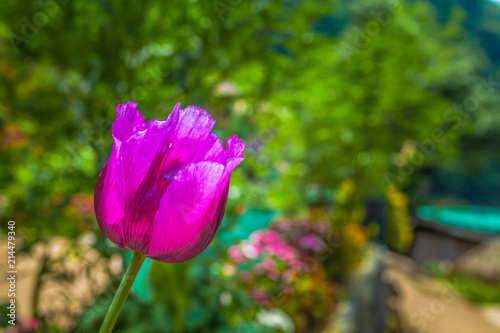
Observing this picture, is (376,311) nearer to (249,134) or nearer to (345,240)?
(345,240)

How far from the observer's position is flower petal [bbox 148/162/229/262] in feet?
1.00

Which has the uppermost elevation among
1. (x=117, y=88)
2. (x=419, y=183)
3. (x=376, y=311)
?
(x=117, y=88)

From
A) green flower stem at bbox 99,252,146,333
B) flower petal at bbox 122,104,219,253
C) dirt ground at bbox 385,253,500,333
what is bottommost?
dirt ground at bbox 385,253,500,333

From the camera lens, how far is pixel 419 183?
17828 mm

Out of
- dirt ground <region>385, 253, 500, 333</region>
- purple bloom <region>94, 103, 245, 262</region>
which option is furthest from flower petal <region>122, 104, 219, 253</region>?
dirt ground <region>385, 253, 500, 333</region>

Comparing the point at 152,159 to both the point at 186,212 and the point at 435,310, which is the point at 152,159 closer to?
the point at 186,212

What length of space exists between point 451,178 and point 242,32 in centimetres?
2851

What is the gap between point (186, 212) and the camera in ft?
1.02

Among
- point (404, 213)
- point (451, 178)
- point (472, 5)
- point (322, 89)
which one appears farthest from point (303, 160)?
point (472, 5)

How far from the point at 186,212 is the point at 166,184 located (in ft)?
0.12

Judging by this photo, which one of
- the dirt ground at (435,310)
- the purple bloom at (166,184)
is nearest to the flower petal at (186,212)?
the purple bloom at (166,184)

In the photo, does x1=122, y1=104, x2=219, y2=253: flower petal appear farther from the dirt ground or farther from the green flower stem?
the dirt ground

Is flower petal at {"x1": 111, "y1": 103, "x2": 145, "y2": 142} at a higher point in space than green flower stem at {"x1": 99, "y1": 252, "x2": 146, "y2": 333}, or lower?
higher

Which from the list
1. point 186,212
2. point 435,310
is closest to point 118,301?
point 186,212
